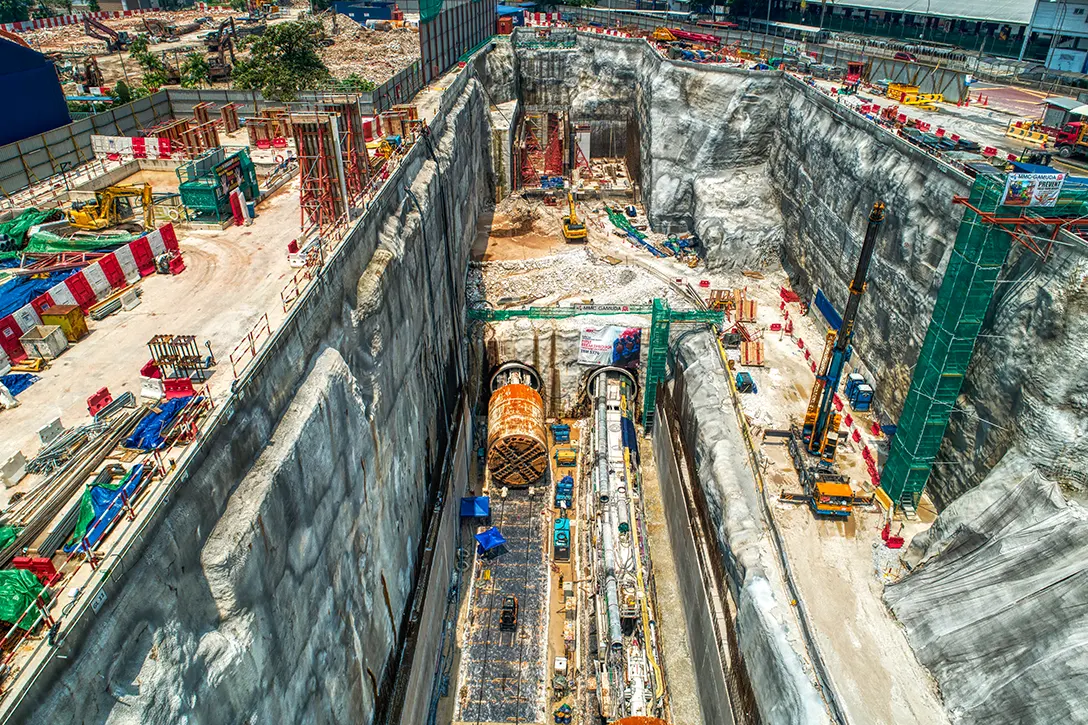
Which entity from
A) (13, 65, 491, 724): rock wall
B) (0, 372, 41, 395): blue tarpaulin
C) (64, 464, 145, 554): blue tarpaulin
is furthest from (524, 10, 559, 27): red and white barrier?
(64, 464, 145, 554): blue tarpaulin

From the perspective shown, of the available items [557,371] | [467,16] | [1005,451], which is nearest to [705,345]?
[557,371]

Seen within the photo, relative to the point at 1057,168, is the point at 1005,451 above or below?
below

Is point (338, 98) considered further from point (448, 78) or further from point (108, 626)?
point (108, 626)

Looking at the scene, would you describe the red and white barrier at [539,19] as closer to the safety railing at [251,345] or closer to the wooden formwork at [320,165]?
the wooden formwork at [320,165]

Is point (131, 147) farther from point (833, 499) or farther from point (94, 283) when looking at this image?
point (833, 499)

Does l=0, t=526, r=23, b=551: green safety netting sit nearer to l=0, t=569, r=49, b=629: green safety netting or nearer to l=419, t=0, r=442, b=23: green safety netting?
l=0, t=569, r=49, b=629: green safety netting

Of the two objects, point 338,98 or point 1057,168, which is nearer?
point 1057,168

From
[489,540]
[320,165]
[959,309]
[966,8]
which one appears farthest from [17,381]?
[966,8]
